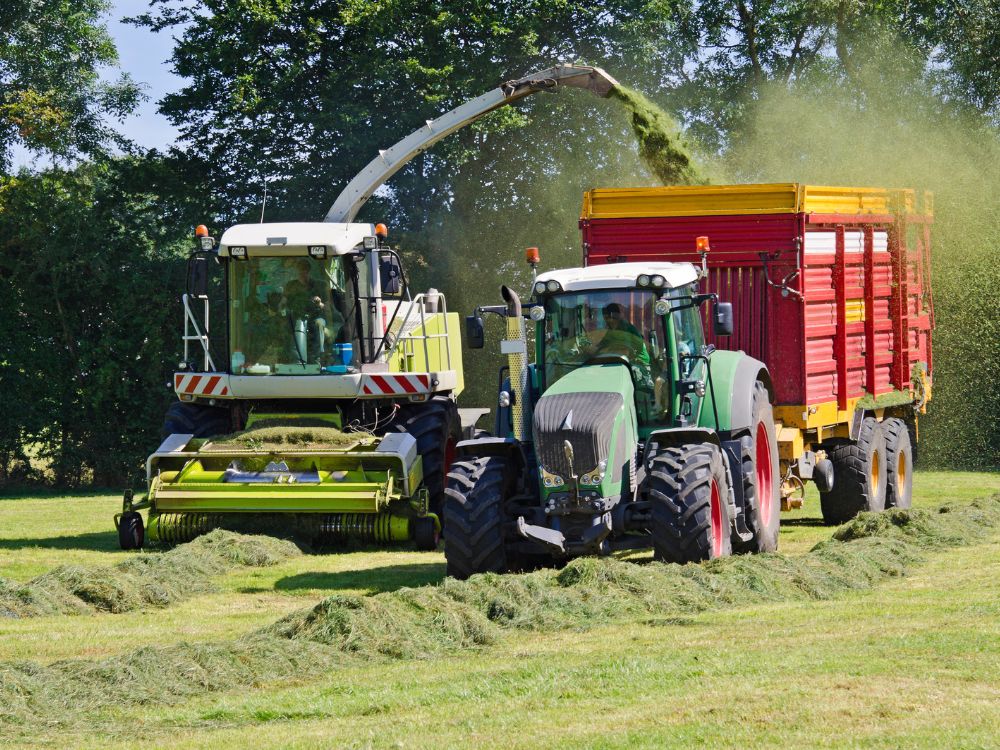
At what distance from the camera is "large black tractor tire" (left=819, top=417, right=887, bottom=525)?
1539cm

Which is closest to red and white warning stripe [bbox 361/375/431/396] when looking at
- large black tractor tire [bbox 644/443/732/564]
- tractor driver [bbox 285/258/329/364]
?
tractor driver [bbox 285/258/329/364]

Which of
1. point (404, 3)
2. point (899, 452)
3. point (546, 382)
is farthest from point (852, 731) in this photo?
point (404, 3)

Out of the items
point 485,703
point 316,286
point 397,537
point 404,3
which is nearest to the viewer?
point 485,703

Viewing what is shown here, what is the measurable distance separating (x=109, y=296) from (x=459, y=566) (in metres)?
16.5

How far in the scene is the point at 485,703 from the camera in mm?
7031

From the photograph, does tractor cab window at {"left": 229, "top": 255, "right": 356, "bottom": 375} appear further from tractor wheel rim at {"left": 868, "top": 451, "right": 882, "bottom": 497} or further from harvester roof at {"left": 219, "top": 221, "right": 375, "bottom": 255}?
tractor wheel rim at {"left": 868, "top": 451, "right": 882, "bottom": 497}

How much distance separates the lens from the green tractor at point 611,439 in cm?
1045

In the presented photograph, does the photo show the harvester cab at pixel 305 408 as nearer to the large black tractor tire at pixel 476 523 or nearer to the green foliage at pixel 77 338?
the large black tractor tire at pixel 476 523

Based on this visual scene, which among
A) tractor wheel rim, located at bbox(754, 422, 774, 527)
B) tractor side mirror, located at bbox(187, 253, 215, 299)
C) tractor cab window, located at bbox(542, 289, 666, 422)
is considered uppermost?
tractor side mirror, located at bbox(187, 253, 215, 299)

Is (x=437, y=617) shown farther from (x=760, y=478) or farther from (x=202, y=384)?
(x=202, y=384)

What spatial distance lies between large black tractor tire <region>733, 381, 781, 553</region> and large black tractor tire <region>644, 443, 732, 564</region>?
1188 millimetres

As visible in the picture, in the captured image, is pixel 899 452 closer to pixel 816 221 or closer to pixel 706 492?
pixel 816 221

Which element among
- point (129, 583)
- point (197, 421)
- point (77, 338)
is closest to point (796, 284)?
point (197, 421)

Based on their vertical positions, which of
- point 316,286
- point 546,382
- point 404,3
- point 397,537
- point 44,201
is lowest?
point 397,537
